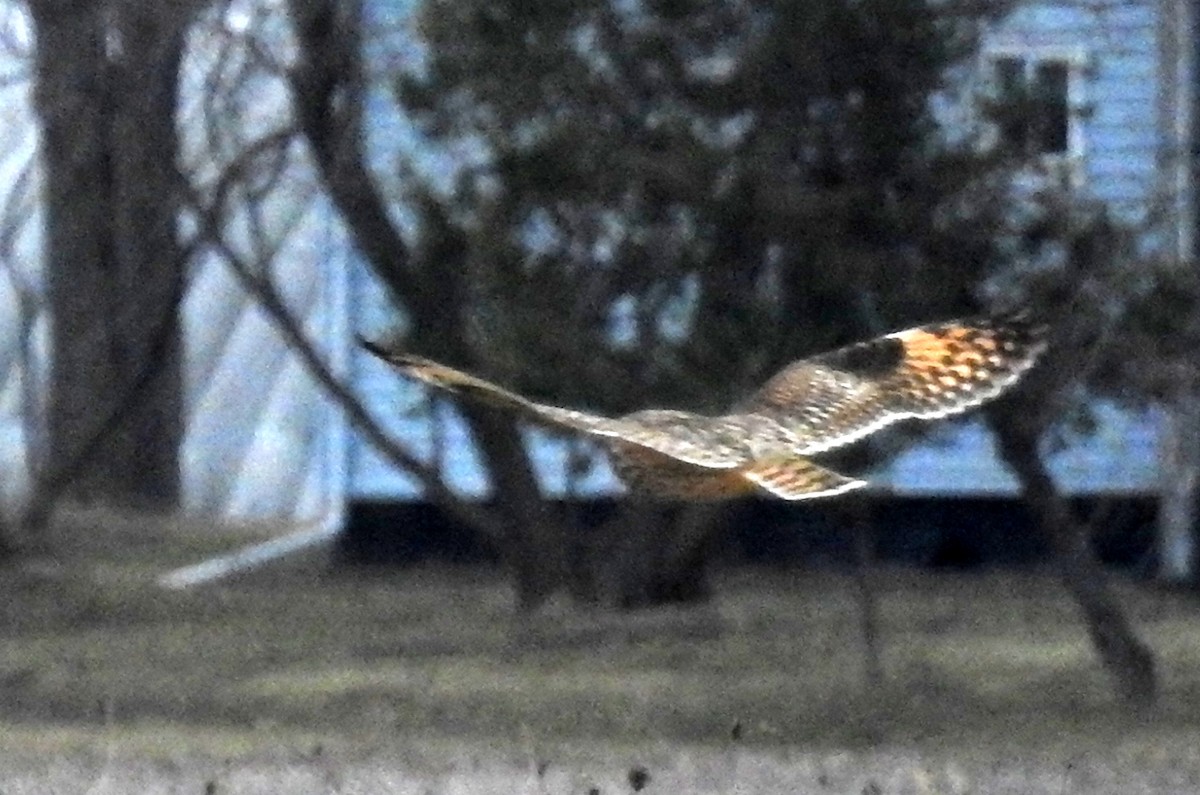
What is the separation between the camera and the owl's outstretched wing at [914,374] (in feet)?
23.3

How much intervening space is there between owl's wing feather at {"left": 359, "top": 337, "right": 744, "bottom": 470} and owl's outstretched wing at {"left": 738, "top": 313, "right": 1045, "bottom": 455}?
0.59 meters

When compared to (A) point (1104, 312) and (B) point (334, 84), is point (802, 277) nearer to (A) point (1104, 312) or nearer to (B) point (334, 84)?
(A) point (1104, 312)

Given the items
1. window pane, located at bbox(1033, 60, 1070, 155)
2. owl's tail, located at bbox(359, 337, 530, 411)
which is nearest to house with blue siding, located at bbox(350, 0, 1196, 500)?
window pane, located at bbox(1033, 60, 1070, 155)

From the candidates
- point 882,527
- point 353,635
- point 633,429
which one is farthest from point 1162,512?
point 633,429

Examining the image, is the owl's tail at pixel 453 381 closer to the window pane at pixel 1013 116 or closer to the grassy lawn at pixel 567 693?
the grassy lawn at pixel 567 693

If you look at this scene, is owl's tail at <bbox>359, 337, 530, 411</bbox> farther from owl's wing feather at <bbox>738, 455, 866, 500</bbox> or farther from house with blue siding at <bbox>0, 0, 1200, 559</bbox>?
house with blue siding at <bbox>0, 0, 1200, 559</bbox>

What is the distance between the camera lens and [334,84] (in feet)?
39.6

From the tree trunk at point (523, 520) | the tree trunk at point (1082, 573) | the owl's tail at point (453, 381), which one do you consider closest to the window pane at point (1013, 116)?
the tree trunk at point (1082, 573)

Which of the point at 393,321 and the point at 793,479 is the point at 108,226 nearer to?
the point at 393,321

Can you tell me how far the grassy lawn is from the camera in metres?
9.00

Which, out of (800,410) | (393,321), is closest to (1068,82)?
(393,321)

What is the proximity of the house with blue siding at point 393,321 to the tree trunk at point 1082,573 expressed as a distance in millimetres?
595

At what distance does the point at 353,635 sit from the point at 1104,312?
16.8 feet

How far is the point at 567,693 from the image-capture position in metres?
11.1
